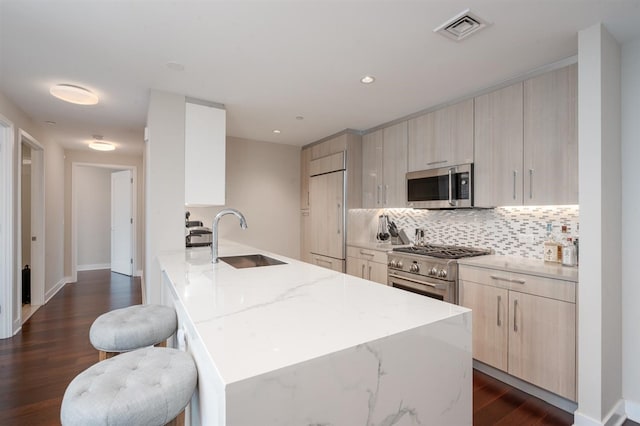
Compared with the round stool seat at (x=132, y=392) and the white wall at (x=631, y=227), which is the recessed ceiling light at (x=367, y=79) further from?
the round stool seat at (x=132, y=392)

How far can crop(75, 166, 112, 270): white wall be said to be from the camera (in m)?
6.82

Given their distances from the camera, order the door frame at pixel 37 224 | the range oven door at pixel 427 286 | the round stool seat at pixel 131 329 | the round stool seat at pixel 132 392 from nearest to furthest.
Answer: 1. the round stool seat at pixel 132 392
2. the round stool seat at pixel 131 329
3. the range oven door at pixel 427 286
4. the door frame at pixel 37 224

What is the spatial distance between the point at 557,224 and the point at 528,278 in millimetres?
653

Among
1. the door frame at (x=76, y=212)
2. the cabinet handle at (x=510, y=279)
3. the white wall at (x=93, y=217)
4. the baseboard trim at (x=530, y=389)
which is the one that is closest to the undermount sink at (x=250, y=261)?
the cabinet handle at (x=510, y=279)

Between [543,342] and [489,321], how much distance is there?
0.36 meters

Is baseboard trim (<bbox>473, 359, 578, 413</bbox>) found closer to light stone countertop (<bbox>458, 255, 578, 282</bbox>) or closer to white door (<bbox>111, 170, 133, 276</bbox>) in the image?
light stone countertop (<bbox>458, 255, 578, 282</bbox>)

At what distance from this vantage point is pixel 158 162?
276 cm

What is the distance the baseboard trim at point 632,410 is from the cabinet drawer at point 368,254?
1966mm

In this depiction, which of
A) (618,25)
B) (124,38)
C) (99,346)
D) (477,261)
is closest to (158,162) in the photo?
(124,38)

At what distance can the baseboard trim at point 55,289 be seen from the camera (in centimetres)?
440

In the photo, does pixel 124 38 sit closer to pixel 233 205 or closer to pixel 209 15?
pixel 209 15

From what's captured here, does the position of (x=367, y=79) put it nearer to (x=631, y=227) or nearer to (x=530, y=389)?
(x=631, y=227)

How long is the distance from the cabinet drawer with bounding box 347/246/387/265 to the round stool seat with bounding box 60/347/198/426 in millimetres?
2569

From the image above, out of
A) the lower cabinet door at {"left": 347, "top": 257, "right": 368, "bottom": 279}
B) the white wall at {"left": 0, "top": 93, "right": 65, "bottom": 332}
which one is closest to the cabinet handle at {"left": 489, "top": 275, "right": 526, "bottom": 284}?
the lower cabinet door at {"left": 347, "top": 257, "right": 368, "bottom": 279}
